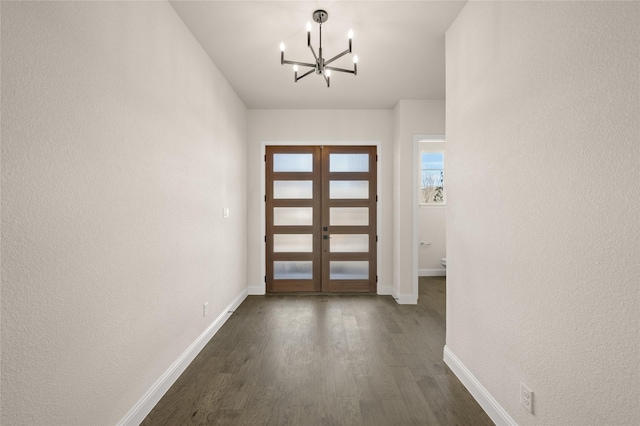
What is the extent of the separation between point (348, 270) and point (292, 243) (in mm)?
980

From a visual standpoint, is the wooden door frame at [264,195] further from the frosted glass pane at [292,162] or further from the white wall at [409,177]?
the white wall at [409,177]

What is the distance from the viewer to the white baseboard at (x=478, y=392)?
1.85m

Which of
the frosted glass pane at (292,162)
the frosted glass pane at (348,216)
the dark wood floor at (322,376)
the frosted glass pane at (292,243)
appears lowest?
the dark wood floor at (322,376)

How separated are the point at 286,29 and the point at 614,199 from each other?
8.36ft

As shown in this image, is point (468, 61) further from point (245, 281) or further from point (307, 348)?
point (245, 281)

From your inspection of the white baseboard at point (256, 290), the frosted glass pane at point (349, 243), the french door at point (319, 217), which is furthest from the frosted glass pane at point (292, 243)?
the white baseboard at point (256, 290)

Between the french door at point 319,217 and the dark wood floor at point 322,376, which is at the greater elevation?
the french door at point 319,217

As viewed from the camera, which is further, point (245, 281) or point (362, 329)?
point (245, 281)

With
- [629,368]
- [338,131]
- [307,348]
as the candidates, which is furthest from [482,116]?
[338,131]

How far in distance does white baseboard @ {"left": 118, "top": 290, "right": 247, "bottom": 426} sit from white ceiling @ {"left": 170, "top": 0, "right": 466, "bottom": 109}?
2.74m

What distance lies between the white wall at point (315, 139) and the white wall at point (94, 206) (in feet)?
6.67

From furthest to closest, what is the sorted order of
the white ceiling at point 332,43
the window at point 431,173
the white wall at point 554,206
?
the window at point 431,173 < the white ceiling at point 332,43 < the white wall at point 554,206

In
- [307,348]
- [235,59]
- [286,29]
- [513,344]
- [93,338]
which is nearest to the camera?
[93,338]

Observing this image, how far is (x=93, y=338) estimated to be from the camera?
154cm
